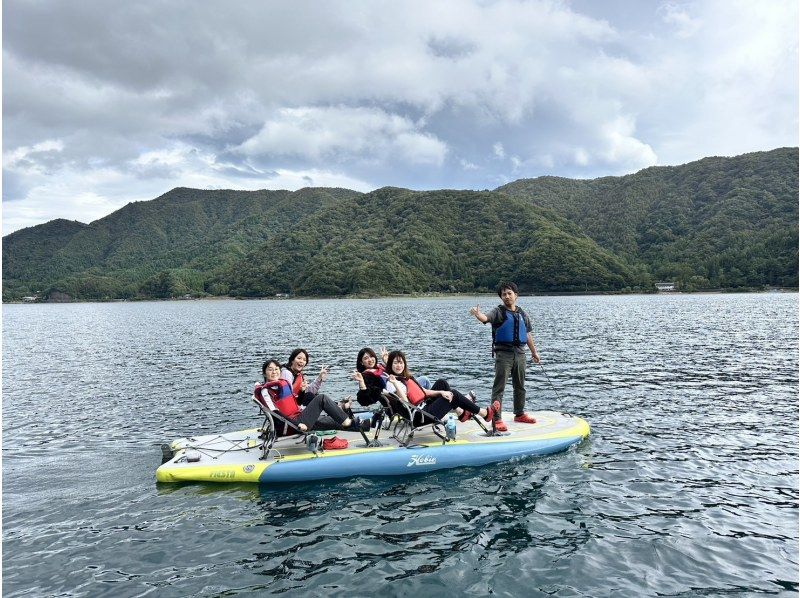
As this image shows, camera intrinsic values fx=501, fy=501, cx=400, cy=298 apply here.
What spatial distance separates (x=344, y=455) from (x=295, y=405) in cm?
161

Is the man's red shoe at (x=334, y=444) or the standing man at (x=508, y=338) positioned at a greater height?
the standing man at (x=508, y=338)

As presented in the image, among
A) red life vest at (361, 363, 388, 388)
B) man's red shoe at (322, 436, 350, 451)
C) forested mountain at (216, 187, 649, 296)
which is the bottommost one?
man's red shoe at (322, 436, 350, 451)

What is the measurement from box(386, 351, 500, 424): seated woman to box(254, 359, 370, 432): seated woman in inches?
56.9

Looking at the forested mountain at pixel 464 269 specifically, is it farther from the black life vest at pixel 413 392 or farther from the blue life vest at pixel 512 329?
the black life vest at pixel 413 392

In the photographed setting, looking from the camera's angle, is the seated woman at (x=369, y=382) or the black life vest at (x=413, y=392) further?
the black life vest at (x=413, y=392)

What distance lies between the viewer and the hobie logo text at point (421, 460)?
11.3 m

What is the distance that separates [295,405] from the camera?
11.6 meters

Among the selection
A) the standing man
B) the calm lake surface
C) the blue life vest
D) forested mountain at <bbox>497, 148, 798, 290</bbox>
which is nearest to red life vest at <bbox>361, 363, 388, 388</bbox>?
the calm lake surface

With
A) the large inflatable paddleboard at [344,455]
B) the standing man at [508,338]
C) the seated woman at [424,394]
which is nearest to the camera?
the large inflatable paddleboard at [344,455]

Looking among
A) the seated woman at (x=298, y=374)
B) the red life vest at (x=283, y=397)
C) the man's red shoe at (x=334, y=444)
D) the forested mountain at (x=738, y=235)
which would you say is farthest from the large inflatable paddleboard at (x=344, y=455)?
the forested mountain at (x=738, y=235)

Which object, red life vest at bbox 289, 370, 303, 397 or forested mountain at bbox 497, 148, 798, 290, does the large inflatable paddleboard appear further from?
forested mountain at bbox 497, 148, 798, 290

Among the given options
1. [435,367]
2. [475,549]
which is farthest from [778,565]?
[435,367]

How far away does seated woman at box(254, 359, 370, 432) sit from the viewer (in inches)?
443

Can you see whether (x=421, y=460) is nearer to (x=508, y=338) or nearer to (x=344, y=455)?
(x=344, y=455)
